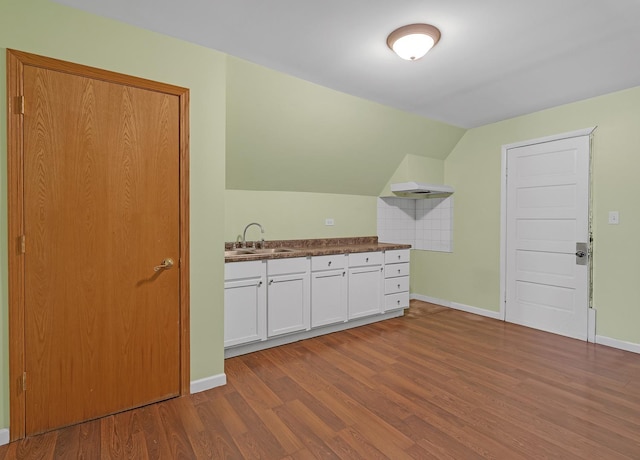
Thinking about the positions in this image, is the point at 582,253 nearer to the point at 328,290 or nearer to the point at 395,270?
the point at 395,270

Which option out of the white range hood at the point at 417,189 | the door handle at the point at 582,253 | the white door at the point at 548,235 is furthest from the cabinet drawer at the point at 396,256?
the door handle at the point at 582,253

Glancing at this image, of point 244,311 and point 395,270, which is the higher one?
point 395,270

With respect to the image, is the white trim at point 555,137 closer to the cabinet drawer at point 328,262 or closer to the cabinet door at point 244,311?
the cabinet drawer at point 328,262

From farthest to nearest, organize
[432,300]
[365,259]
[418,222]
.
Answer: [418,222] → [432,300] → [365,259]

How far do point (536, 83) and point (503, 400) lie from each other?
2636mm

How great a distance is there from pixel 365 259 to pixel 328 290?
0.59 meters

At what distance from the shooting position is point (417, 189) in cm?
418

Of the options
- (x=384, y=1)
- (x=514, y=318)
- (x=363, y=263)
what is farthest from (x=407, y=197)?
(x=384, y=1)

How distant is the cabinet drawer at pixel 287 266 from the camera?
304 cm

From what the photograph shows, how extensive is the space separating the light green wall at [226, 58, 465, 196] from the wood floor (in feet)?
5.93

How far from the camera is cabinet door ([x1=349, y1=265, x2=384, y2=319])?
143 inches

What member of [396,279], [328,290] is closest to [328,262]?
[328,290]

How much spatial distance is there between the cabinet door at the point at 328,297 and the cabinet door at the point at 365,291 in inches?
4.5

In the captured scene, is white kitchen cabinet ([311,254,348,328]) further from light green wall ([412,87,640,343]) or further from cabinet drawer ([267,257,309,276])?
light green wall ([412,87,640,343])
